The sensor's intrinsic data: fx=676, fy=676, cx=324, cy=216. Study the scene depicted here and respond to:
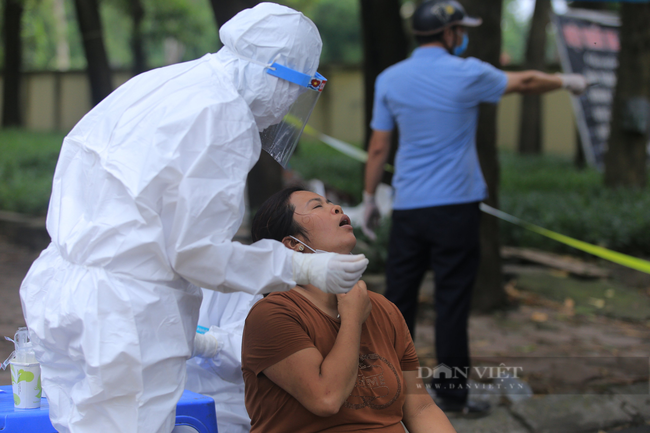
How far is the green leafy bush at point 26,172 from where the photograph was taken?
26.0 ft

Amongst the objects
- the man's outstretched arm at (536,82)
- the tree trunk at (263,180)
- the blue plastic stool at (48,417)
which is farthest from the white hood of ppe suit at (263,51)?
the tree trunk at (263,180)

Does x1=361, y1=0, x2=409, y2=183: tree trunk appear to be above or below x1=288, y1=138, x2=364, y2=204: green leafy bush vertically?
above

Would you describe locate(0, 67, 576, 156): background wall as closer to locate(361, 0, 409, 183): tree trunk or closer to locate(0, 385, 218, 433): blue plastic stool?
locate(361, 0, 409, 183): tree trunk

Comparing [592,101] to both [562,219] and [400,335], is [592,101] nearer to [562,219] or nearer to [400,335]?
[562,219]

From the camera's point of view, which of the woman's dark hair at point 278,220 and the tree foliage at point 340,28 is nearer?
the woman's dark hair at point 278,220

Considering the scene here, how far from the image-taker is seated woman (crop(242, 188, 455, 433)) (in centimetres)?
178

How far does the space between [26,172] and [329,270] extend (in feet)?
31.3

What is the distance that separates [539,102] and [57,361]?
16017 mm

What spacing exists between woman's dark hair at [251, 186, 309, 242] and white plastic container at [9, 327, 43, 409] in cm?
74

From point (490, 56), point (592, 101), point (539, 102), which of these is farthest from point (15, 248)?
point (539, 102)

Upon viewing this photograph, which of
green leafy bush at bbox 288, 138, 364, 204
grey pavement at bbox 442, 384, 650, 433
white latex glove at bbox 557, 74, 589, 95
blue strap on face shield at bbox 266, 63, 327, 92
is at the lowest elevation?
green leafy bush at bbox 288, 138, 364, 204

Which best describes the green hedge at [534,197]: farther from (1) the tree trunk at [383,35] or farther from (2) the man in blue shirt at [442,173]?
(2) the man in blue shirt at [442,173]

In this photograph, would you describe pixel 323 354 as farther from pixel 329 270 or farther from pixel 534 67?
pixel 534 67

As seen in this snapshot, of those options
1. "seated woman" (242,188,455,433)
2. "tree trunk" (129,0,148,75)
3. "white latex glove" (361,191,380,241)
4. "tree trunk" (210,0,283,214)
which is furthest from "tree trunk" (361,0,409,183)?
"tree trunk" (129,0,148,75)
